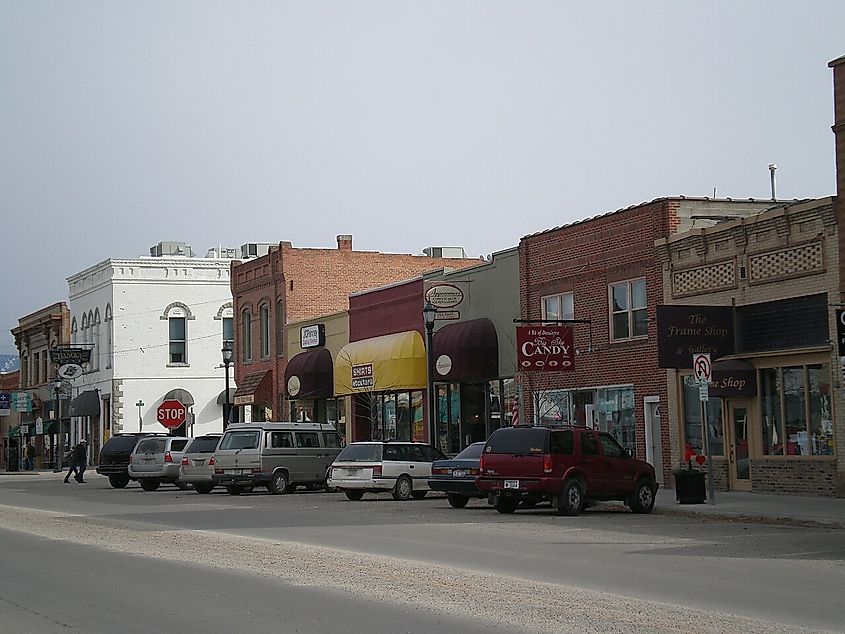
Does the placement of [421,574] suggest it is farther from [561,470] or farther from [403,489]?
[403,489]

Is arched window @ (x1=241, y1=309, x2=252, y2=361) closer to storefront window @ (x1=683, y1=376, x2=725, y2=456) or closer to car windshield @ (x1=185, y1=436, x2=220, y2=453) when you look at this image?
car windshield @ (x1=185, y1=436, x2=220, y2=453)

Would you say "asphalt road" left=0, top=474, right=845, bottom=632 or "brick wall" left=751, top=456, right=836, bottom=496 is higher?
"brick wall" left=751, top=456, right=836, bottom=496

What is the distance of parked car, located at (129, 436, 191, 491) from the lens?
1619 inches

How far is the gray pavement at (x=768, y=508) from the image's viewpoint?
73.8ft

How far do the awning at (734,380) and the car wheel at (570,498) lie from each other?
599cm

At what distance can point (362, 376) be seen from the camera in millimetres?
45844

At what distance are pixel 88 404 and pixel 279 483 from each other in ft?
135

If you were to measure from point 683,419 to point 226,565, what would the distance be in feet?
59.2

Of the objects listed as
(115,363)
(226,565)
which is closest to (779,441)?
(226,565)

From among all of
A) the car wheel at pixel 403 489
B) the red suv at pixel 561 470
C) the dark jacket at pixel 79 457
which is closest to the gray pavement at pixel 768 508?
the red suv at pixel 561 470

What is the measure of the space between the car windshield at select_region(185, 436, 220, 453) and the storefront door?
51.0 feet

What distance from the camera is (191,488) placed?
43.3m

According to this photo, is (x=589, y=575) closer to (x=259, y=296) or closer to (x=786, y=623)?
(x=786, y=623)

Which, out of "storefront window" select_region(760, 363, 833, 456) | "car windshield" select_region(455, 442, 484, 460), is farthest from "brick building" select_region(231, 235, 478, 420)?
"storefront window" select_region(760, 363, 833, 456)
